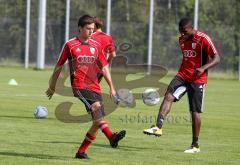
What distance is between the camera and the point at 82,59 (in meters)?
11.4

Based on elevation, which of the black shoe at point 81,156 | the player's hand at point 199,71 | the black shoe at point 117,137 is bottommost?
the black shoe at point 81,156

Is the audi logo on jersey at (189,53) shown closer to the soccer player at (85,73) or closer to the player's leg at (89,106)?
the soccer player at (85,73)

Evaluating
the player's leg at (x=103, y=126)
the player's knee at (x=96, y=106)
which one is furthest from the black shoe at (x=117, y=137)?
the player's knee at (x=96, y=106)

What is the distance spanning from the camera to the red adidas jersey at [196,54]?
42.6 ft

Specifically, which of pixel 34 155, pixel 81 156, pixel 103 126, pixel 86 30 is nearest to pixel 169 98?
pixel 103 126

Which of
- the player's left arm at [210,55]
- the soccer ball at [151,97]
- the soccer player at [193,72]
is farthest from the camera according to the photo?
the soccer ball at [151,97]

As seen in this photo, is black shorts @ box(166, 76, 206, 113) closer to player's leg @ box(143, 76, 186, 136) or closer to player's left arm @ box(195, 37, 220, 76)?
player's leg @ box(143, 76, 186, 136)

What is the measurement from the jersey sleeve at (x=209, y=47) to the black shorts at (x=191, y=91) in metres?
0.56

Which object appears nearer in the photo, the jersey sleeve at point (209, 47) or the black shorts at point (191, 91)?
the jersey sleeve at point (209, 47)

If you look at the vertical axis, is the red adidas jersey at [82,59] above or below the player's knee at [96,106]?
above

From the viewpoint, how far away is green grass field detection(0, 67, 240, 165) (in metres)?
11.6

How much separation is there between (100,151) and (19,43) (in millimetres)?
36641

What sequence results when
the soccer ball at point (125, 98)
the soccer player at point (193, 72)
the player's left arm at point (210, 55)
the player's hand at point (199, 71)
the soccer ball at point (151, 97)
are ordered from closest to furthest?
1. the player's hand at point (199, 71)
2. the player's left arm at point (210, 55)
3. the soccer player at point (193, 72)
4. the soccer ball at point (125, 98)
5. the soccer ball at point (151, 97)

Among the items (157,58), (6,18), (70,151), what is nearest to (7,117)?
(70,151)
